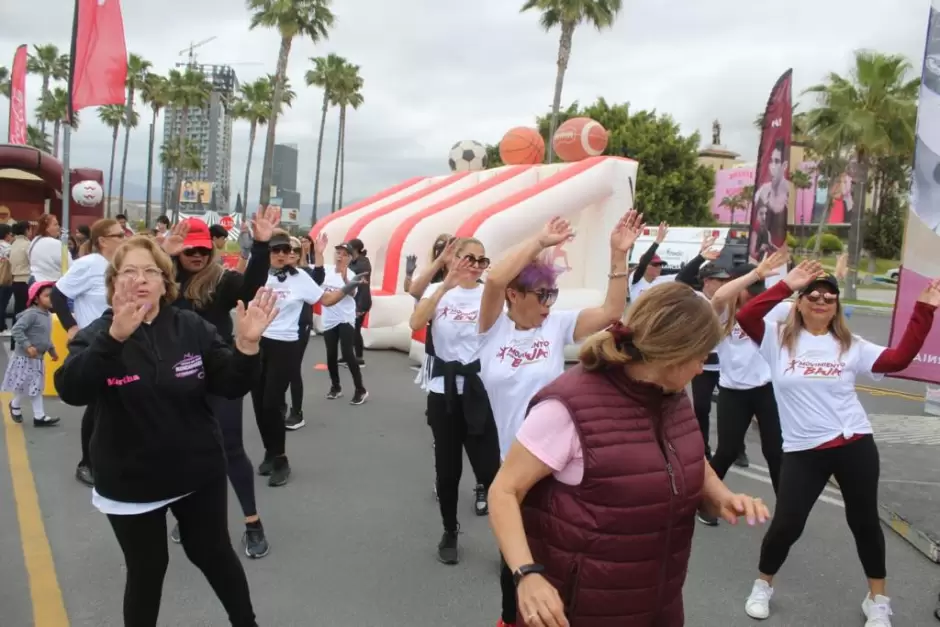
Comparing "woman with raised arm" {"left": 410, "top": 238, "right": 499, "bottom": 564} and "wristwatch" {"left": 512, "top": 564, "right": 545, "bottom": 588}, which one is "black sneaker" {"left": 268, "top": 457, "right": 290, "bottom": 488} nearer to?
"woman with raised arm" {"left": 410, "top": 238, "right": 499, "bottom": 564}

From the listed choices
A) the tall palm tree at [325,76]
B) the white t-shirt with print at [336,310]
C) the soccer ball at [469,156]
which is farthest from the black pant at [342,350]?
the tall palm tree at [325,76]

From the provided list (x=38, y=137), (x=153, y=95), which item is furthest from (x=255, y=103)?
(x=38, y=137)

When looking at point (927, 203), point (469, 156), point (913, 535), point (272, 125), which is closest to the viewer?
point (913, 535)

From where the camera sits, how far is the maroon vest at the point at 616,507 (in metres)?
1.79

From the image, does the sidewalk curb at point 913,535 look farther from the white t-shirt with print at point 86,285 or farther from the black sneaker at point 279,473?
the white t-shirt with print at point 86,285

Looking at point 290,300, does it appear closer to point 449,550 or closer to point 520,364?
point 449,550

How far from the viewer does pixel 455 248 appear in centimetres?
400

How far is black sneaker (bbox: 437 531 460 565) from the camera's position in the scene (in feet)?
13.0

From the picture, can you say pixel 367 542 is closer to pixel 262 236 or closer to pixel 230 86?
pixel 262 236

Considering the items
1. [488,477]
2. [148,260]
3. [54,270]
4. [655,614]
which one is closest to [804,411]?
[488,477]

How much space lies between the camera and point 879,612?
3350 mm

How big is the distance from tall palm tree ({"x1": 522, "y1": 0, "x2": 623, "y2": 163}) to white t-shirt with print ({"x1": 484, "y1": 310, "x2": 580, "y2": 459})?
23226mm

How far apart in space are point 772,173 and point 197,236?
7.00 m

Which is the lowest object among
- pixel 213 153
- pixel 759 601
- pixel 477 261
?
pixel 759 601
